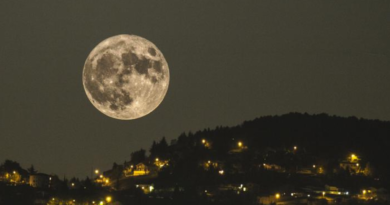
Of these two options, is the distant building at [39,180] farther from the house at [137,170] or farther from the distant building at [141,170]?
the distant building at [141,170]

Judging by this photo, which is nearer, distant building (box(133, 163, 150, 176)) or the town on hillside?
the town on hillside

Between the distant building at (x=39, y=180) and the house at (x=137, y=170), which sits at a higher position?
the house at (x=137, y=170)

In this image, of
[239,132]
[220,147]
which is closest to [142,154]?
[220,147]

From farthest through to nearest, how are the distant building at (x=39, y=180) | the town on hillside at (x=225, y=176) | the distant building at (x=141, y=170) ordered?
the distant building at (x=141, y=170) → the distant building at (x=39, y=180) → the town on hillside at (x=225, y=176)

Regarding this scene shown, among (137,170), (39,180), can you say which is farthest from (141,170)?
(39,180)

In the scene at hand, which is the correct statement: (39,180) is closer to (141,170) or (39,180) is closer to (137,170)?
(137,170)

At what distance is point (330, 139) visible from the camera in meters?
104

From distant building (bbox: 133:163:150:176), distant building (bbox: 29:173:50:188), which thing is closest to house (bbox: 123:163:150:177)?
distant building (bbox: 133:163:150:176)

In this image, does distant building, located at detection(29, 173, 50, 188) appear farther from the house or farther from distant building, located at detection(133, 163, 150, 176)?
distant building, located at detection(133, 163, 150, 176)

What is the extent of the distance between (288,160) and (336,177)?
786 cm

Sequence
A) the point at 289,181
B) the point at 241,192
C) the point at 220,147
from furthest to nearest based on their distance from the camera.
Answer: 1. the point at 220,147
2. the point at 289,181
3. the point at 241,192

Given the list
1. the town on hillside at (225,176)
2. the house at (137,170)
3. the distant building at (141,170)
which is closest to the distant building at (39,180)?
the town on hillside at (225,176)

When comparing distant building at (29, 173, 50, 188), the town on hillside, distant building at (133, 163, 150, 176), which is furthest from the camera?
distant building at (133, 163, 150, 176)

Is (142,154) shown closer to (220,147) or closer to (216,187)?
(220,147)
